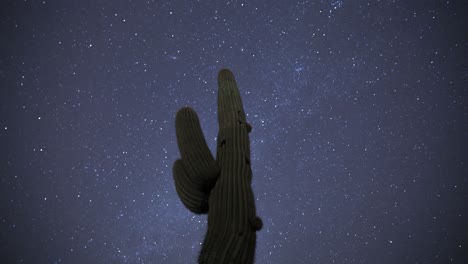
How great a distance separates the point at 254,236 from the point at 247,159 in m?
0.86

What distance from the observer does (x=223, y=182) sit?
9.65ft

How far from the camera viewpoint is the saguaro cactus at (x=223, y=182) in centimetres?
249

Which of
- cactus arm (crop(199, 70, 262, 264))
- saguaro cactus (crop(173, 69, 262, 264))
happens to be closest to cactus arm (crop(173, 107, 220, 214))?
saguaro cactus (crop(173, 69, 262, 264))

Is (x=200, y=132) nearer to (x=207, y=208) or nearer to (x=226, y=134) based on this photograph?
(x=226, y=134)

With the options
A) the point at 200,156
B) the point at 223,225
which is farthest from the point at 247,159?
the point at 223,225

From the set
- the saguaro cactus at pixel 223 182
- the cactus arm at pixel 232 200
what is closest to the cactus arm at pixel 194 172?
the saguaro cactus at pixel 223 182

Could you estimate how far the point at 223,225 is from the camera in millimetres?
2604

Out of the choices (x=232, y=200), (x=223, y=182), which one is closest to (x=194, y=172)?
(x=223, y=182)

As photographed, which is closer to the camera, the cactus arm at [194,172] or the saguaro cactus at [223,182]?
the saguaro cactus at [223,182]

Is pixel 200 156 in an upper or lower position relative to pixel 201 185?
upper

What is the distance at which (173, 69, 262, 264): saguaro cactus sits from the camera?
2.49m

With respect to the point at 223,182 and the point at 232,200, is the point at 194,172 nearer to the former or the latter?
the point at 223,182

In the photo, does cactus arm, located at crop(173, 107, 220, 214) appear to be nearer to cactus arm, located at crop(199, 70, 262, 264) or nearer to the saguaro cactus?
the saguaro cactus

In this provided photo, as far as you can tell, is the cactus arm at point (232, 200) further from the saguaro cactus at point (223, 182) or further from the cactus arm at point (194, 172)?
the cactus arm at point (194, 172)
